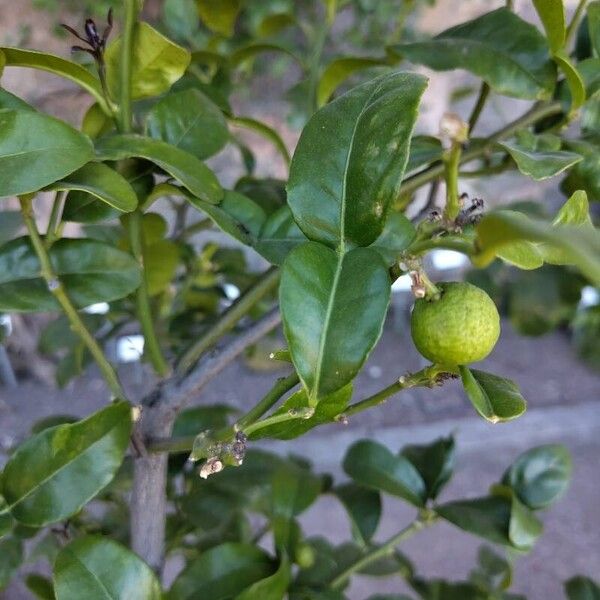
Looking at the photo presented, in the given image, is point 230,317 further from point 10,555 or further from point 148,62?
point 10,555

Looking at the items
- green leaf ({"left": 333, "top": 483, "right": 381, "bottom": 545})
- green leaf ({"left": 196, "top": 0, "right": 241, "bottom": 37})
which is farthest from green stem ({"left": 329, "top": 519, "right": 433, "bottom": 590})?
green leaf ({"left": 196, "top": 0, "right": 241, "bottom": 37})

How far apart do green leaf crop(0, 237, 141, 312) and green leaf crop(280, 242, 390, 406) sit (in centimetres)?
16

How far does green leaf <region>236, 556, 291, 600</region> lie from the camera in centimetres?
44

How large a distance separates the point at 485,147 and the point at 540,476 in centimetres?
31

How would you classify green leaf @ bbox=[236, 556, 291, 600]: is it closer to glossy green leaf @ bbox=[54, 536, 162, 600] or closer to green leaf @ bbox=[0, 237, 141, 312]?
glossy green leaf @ bbox=[54, 536, 162, 600]

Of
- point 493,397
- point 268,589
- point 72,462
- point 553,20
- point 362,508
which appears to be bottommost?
point 362,508

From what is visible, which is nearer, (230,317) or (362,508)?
(230,317)

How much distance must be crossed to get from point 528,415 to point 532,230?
170 cm

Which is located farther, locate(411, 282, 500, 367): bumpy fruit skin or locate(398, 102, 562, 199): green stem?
locate(398, 102, 562, 199): green stem

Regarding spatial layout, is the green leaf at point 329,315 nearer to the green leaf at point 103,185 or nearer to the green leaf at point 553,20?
Result: the green leaf at point 103,185

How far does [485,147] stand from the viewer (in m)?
0.48

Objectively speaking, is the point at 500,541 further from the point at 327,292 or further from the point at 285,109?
the point at 285,109

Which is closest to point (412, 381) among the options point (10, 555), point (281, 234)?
point (281, 234)

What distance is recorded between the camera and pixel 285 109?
1.77m
